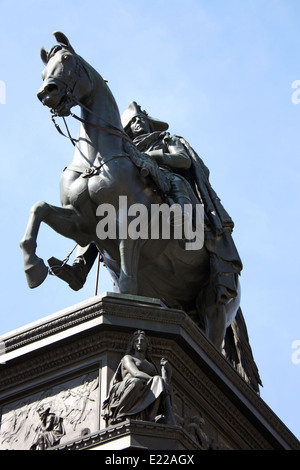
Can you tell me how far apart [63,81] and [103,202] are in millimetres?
1959

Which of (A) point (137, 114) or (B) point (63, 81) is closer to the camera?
(B) point (63, 81)

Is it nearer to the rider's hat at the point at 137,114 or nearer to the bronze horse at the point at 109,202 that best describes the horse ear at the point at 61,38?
the bronze horse at the point at 109,202

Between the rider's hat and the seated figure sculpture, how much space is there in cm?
650

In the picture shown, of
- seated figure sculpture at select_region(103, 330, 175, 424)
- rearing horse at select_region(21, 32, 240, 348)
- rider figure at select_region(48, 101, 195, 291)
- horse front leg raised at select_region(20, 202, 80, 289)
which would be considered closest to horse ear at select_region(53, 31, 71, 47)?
rearing horse at select_region(21, 32, 240, 348)

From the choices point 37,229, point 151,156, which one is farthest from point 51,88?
point 37,229

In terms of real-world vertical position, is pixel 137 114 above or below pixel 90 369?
above

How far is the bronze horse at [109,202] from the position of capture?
16.2 metres

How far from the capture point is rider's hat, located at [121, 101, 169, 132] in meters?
19.6

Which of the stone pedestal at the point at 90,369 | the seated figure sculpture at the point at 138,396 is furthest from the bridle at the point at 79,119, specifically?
the seated figure sculpture at the point at 138,396

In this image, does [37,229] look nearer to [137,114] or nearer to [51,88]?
[51,88]

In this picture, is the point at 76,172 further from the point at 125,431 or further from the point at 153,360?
the point at 125,431

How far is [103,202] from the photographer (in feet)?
53.4
